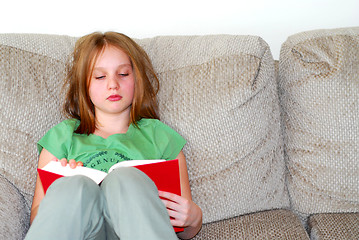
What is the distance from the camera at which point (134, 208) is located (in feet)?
3.15

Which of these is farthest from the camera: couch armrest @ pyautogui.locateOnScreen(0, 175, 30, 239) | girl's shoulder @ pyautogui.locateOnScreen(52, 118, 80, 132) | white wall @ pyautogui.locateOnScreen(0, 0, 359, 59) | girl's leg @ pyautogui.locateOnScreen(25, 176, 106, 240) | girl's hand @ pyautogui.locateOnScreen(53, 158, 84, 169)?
white wall @ pyautogui.locateOnScreen(0, 0, 359, 59)

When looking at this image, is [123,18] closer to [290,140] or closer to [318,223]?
[290,140]

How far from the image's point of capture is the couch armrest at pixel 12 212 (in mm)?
1101

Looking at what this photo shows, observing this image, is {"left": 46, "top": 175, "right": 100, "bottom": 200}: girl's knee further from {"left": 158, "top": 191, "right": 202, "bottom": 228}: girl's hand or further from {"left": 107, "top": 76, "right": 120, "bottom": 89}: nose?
{"left": 107, "top": 76, "right": 120, "bottom": 89}: nose

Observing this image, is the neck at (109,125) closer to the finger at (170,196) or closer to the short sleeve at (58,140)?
the short sleeve at (58,140)

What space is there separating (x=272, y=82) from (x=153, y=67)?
16.4 inches

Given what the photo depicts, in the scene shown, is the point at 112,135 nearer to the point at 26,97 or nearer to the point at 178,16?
the point at 26,97

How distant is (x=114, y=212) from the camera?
1.00 metres

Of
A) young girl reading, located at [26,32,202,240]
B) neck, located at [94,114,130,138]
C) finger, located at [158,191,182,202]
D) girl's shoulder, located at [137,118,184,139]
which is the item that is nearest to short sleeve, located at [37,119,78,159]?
young girl reading, located at [26,32,202,240]

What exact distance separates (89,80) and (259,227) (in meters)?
0.72

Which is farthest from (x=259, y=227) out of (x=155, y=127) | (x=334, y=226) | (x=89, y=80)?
(x=89, y=80)

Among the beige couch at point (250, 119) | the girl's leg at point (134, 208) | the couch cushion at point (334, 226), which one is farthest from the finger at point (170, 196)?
the couch cushion at point (334, 226)

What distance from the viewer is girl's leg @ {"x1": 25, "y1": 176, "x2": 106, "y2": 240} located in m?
0.91

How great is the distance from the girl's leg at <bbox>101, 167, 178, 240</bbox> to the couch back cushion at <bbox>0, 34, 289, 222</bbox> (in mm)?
371
